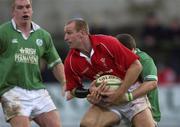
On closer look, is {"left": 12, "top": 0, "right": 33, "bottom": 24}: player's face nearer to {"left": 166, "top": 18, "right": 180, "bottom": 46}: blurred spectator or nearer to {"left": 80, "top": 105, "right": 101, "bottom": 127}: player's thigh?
{"left": 80, "top": 105, "right": 101, "bottom": 127}: player's thigh

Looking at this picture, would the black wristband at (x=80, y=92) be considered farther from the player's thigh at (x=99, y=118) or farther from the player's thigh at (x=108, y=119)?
the player's thigh at (x=108, y=119)

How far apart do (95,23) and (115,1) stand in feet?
7.24

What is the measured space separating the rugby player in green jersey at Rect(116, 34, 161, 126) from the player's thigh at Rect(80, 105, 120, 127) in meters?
0.37

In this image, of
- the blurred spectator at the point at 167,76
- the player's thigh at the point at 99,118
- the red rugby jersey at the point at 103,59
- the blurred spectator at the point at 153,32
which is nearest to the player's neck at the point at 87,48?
the red rugby jersey at the point at 103,59

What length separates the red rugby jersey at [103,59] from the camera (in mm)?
10055

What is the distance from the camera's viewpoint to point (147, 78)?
10320 millimetres

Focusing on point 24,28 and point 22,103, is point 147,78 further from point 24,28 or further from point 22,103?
point 24,28

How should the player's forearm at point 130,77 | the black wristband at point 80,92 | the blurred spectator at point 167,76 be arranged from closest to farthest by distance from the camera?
the player's forearm at point 130,77 → the black wristband at point 80,92 → the blurred spectator at point 167,76

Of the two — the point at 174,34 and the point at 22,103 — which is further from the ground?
the point at 22,103

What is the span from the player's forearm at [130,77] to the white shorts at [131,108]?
35 centimetres

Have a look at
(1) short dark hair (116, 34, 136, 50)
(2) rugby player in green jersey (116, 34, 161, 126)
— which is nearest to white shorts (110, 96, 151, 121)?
(2) rugby player in green jersey (116, 34, 161, 126)

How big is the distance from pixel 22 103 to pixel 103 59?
52.9 inches

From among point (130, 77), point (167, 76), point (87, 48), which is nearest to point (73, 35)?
point (87, 48)

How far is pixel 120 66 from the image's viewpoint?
33.2 ft
